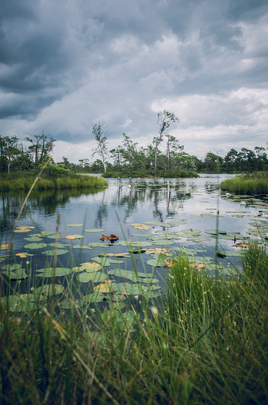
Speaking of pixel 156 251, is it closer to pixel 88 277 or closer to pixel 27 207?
pixel 88 277

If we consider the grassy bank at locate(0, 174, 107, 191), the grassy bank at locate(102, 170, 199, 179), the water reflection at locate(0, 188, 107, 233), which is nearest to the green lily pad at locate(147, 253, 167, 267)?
the water reflection at locate(0, 188, 107, 233)

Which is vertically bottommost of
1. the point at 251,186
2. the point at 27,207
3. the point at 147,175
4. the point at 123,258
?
the point at 123,258

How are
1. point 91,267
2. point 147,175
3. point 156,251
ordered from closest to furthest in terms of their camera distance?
1. point 91,267
2. point 156,251
3. point 147,175

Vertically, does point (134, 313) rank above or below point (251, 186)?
below

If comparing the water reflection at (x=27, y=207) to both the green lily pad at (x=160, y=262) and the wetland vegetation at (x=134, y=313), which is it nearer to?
the wetland vegetation at (x=134, y=313)

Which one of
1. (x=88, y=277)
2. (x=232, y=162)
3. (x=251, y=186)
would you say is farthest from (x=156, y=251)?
(x=232, y=162)

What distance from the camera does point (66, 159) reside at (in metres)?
45.3

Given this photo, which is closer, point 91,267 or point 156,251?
point 91,267

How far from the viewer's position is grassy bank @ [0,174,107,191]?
11188 mm

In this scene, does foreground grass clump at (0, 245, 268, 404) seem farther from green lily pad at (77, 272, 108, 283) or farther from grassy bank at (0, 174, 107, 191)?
grassy bank at (0, 174, 107, 191)

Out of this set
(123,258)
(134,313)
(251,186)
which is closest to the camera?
(134,313)

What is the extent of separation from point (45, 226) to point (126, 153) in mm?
39066

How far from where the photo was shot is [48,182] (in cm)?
1241

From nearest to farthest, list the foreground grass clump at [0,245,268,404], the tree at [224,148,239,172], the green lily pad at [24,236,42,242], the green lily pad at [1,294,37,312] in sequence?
1. the foreground grass clump at [0,245,268,404]
2. the green lily pad at [1,294,37,312]
3. the green lily pad at [24,236,42,242]
4. the tree at [224,148,239,172]
